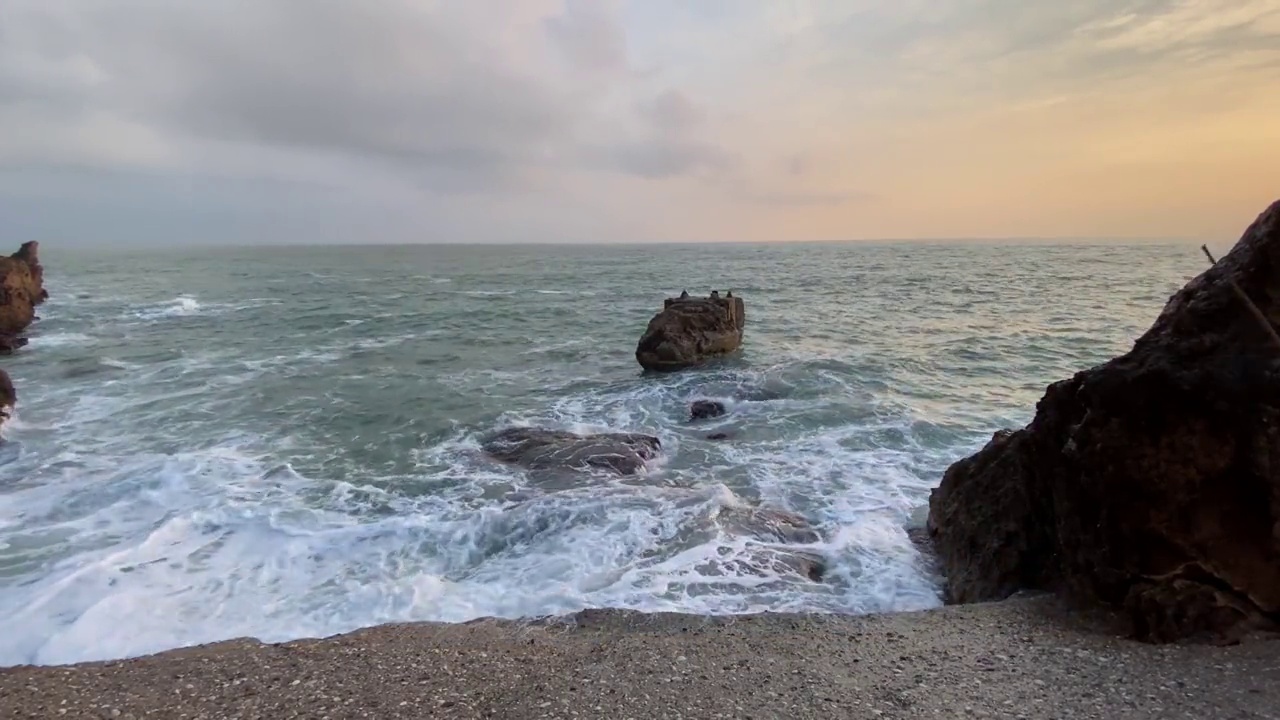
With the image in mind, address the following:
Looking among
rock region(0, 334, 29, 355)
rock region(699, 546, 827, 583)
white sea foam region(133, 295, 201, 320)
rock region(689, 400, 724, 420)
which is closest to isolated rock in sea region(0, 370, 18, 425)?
rock region(0, 334, 29, 355)

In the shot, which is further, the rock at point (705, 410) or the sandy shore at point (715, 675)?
the rock at point (705, 410)

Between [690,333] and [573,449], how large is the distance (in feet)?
38.0

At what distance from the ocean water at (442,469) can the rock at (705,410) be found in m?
0.46

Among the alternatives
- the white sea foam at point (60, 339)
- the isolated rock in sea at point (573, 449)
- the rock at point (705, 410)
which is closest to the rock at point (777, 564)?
the isolated rock in sea at point (573, 449)

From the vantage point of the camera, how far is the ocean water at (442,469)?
9180 millimetres

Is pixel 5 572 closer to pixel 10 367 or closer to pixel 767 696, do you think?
pixel 767 696

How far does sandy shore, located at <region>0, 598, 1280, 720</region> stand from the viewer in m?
5.42

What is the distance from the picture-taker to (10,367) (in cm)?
2578

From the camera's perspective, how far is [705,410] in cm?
1873

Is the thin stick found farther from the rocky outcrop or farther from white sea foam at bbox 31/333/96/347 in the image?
white sea foam at bbox 31/333/96/347

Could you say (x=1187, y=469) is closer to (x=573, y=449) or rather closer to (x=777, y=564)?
(x=777, y=564)

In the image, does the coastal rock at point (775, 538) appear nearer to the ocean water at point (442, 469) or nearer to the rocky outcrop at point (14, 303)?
the ocean water at point (442, 469)

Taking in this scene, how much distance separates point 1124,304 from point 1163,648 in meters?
43.7

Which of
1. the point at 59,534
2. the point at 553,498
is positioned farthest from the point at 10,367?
the point at 553,498
